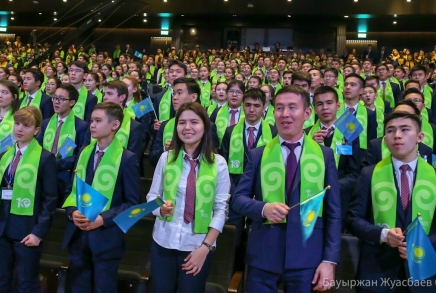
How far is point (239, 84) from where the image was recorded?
530cm

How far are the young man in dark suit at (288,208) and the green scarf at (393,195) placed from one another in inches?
11.8

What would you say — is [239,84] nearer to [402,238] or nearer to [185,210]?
[185,210]

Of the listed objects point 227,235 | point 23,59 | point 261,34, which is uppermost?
point 261,34

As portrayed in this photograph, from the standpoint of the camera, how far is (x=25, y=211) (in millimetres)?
2812

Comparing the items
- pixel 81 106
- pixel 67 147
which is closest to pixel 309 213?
pixel 67 147

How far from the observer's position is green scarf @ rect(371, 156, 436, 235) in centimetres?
221

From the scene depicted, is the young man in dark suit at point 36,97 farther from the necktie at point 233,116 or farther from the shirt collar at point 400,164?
the shirt collar at point 400,164

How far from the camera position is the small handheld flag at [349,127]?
343cm

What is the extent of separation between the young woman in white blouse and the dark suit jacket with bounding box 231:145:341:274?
0.90 feet

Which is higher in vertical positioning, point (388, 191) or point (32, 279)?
point (388, 191)

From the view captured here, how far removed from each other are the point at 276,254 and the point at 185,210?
0.59 meters

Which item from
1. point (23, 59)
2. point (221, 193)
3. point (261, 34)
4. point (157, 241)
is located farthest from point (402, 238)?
point (261, 34)

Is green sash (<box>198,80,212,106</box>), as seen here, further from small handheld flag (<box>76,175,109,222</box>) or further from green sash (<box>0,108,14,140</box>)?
small handheld flag (<box>76,175,109,222</box>)

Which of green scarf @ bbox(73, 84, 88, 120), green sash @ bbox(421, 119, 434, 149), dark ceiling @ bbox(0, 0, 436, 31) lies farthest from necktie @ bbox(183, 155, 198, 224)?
dark ceiling @ bbox(0, 0, 436, 31)
